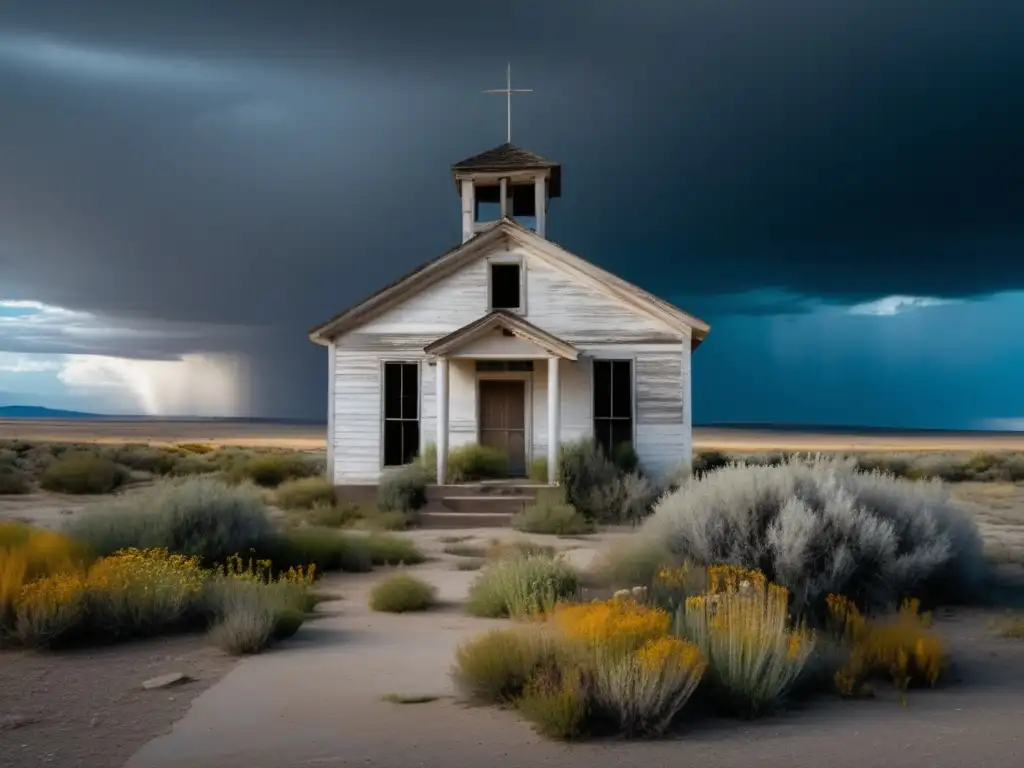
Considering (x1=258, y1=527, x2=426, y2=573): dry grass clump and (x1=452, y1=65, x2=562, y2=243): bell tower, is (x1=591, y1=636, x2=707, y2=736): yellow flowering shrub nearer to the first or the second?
(x1=258, y1=527, x2=426, y2=573): dry grass clump

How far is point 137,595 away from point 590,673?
183 inches

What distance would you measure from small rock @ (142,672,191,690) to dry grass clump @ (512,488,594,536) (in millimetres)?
10047

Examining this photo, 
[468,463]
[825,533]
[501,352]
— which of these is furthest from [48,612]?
[501,352]

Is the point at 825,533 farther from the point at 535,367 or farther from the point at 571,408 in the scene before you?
the point at 535,367

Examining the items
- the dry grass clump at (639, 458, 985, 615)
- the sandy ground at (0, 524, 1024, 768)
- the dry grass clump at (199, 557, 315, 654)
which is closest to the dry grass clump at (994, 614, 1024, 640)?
the sandy ground at (0, 524, 1024, 768)

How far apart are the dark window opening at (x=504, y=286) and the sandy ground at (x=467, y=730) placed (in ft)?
44.9

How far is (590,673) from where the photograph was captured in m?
6.05

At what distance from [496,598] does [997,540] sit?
10254mm

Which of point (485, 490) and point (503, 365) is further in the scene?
point (503, 365)

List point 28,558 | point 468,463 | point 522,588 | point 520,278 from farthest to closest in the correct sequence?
point 520,278
point 468,463
point 28,558
point 522,588

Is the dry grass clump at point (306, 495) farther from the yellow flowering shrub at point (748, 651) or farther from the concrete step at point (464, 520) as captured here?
the yellow flowering shrub at point (748, 651)

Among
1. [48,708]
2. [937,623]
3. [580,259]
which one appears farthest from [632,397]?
[48,708]

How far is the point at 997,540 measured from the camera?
635 inches

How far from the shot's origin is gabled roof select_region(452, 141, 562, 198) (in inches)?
888
